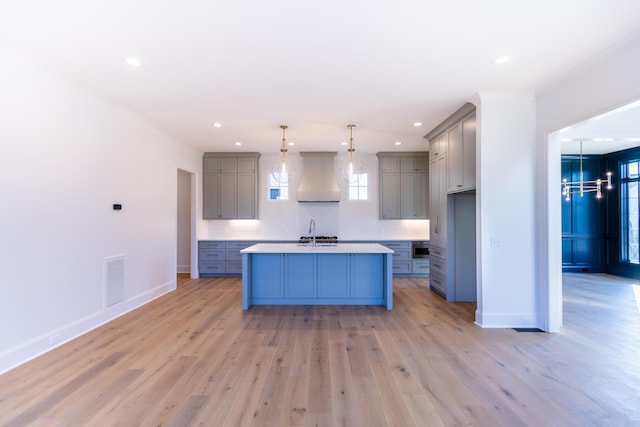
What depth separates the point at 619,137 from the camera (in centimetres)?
372

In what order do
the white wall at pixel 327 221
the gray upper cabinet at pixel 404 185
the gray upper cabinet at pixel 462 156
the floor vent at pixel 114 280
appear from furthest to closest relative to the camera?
the white wall at pixel 327 221 → the gray upper cabinet at pixel 404 185 → the gray upper cabinet at pixel 462 156 → the floor vent at pixel 114 280

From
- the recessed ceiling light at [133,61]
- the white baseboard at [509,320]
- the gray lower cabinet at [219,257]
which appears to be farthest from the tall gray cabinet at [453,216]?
the gray lower cabinet at [219,257]

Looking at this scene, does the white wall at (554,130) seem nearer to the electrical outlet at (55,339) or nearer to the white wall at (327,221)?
the white wall at (327,221)

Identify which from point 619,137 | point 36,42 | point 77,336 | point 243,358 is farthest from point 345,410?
point 619,137

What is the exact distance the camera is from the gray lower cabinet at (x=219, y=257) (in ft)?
21.4

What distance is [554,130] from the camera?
10.8ft

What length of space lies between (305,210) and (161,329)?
4.15m

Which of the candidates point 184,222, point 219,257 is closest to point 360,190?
point 219,257

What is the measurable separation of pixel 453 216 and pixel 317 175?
10.0 ft

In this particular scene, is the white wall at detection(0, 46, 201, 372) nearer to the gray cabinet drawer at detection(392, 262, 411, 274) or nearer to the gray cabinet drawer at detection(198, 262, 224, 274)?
the gray cabinet drawer at detection(198, 262, 224, 274)

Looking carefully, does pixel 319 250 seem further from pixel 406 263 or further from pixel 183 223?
pixel 183 223

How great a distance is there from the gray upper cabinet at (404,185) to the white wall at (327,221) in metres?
0.33

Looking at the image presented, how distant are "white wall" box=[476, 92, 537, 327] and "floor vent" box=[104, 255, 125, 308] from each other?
15.2ft

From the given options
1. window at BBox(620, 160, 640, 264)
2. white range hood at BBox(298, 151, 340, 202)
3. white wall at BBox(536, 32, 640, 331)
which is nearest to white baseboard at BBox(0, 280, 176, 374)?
white range hood at BBox(298, 151, 340, 202)
